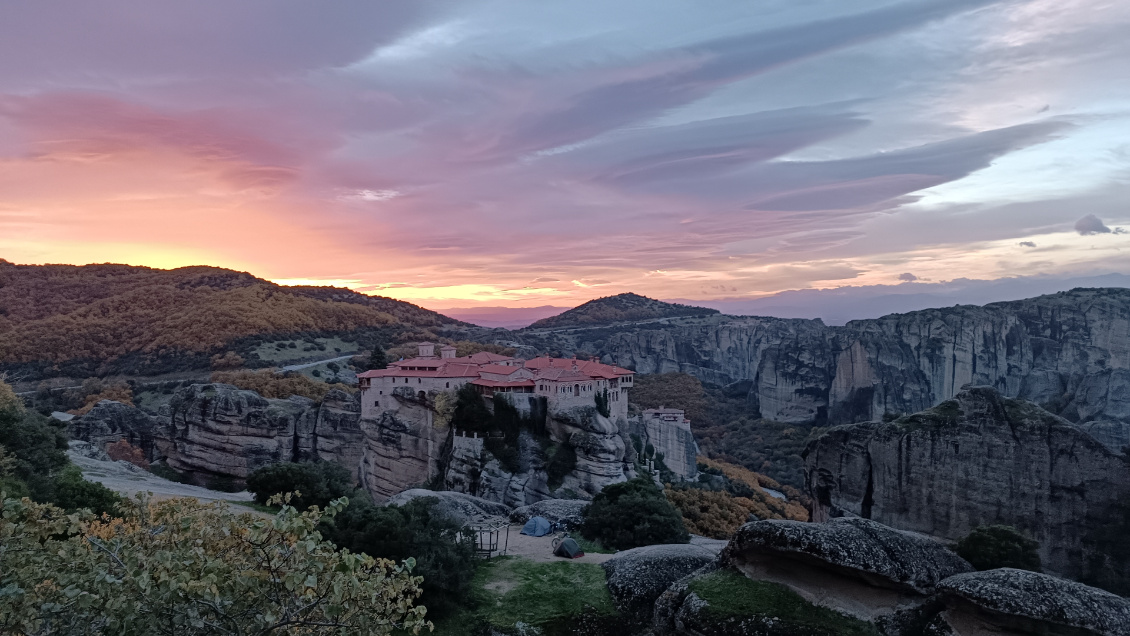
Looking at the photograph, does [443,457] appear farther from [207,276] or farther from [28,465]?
[207,276]

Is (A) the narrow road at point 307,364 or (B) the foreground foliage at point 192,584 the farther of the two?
(A) the narrow road at point 307,364

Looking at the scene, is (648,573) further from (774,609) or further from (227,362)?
(227,362)

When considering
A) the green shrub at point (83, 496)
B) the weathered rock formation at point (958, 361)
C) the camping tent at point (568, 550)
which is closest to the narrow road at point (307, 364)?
the green shrub at point (83, 496)

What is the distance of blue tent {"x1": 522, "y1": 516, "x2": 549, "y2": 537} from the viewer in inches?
1005

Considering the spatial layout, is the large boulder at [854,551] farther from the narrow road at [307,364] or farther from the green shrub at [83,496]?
the narrow road at [307,364]

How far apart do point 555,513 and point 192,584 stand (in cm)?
2262

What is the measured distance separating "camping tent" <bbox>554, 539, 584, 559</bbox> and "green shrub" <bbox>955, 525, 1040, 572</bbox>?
11236 millimetres

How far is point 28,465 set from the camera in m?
20.9

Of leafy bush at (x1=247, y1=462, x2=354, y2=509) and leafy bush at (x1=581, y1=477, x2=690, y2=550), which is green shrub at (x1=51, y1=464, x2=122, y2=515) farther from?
leafy bush at (x1=581, y1=477, x2=690, y2=550)

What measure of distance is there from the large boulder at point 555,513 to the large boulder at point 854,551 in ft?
37.6

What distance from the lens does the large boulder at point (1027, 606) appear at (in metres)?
12.9

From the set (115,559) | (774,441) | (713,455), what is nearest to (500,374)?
(115,559)

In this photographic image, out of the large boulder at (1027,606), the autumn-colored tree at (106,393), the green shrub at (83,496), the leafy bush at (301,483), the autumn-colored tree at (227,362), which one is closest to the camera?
the large boulder at (1027,606)

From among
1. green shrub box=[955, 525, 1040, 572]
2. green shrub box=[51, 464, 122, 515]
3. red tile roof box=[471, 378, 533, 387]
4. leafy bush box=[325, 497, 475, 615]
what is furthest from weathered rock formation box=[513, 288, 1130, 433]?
green shrub box=[51, 464, 122, 515]
